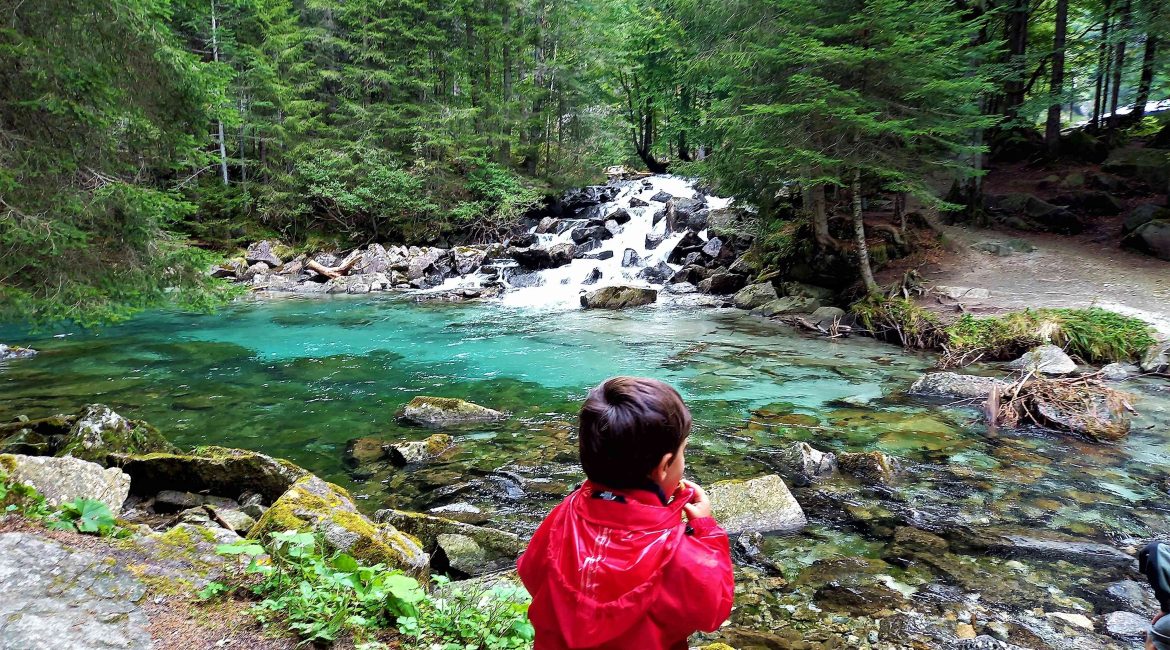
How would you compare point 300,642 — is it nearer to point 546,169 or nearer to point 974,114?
point 974,114

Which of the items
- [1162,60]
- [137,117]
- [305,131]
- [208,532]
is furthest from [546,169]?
[208,532]

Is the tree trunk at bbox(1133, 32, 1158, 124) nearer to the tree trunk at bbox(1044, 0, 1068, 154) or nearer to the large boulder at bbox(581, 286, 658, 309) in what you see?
the tree trunk at bbox(1044, 0, 1068, 154)

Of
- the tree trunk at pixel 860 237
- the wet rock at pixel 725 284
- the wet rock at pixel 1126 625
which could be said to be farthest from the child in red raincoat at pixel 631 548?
the wet rock at pixel 725 284

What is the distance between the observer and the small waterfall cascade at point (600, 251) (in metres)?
20.8

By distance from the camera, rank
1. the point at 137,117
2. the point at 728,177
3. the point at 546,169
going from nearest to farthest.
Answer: the point at 137,117
the point at 728,177
the point at 546,169

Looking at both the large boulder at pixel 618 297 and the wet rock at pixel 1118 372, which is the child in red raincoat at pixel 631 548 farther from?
the large boulder at pixel 618 297

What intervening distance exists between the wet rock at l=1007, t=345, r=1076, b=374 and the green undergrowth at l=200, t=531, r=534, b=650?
30.1ft

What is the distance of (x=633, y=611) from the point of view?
5.04 ft

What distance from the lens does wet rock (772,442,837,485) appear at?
6.10m

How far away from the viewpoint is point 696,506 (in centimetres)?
176

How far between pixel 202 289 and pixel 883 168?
1288 centimetres

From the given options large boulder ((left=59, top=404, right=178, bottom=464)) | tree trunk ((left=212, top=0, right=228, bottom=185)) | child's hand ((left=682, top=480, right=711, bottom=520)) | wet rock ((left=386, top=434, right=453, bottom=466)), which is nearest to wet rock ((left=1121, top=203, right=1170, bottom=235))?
wet rock ((left=386, top=434, right=453, bottom=466))

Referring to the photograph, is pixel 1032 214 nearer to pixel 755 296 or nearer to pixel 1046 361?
pixel 755 296

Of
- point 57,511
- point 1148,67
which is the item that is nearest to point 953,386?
point 57,511
